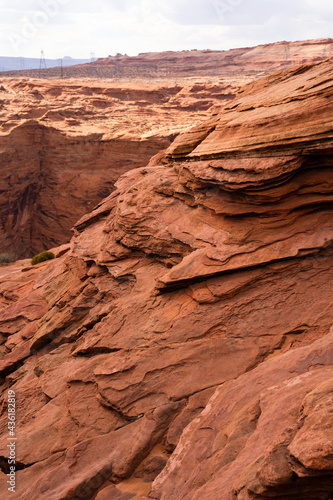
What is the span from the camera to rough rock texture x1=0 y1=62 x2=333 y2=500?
7.51m

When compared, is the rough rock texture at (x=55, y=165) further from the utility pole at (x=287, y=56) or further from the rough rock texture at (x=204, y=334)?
the utility pole at (x=287, y=56)

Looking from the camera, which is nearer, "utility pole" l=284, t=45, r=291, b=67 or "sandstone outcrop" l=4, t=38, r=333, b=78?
"utility pole" l=284, t=45, r=291, b=67

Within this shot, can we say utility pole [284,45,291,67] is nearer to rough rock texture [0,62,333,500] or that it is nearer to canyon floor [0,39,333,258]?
canyon floor [0,39,333,258]

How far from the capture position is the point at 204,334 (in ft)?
35.9

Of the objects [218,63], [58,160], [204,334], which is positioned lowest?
[204,334]

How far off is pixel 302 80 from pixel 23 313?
14.4 m

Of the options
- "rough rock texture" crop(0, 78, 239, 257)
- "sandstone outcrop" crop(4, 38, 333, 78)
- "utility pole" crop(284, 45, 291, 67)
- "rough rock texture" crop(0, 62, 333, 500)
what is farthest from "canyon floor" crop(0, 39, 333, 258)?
"sandstone outcrop" crop(4, 38, 333, 78)

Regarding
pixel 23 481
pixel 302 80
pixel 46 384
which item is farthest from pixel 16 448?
pixel 302 80

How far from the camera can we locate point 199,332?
36.1 ft

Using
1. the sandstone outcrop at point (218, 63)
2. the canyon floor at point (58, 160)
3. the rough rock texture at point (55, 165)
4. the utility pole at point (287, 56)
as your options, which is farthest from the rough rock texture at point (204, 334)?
the utility pole at point (287, 56)

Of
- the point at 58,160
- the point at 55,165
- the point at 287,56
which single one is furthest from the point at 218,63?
the point at 55,165

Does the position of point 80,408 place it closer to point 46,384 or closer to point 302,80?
point 46,384

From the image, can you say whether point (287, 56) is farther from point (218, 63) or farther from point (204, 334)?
point (204, 334)

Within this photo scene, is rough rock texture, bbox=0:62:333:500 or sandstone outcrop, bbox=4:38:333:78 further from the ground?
sandstone outcrop, bbox=4:38:333:78
